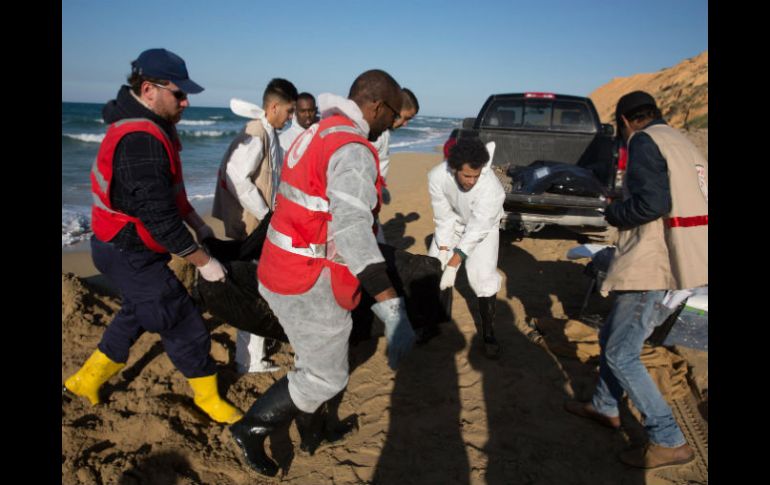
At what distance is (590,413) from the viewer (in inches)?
121

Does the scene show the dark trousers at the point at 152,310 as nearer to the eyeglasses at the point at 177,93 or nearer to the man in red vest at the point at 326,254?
the man in red vest at the point at 326,254

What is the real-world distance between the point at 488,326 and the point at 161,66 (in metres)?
3.06

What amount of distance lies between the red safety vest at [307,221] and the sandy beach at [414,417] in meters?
1.19

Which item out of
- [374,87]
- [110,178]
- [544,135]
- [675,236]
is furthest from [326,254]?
[544,135]

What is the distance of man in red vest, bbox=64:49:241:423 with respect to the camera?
2270 millimetres

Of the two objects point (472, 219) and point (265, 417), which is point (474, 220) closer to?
point (472, 219)

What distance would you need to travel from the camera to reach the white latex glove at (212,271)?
2.51 meters

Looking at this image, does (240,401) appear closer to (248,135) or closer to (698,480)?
(248,135)

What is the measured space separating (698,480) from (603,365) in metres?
0.78

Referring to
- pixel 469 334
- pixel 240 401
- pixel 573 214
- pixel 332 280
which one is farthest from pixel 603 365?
pixel 573 214

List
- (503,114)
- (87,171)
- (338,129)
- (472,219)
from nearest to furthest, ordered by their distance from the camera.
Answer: (338,129)
(472,219)
(503,114)
(87,171)

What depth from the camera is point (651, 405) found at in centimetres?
259

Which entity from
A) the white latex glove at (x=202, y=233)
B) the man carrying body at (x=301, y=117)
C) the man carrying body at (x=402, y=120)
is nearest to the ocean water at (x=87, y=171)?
the man carrying body at (x=301, y=117)

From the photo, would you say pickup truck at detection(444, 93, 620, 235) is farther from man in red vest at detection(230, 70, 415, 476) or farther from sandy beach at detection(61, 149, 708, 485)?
man in red vest at detection(230, 70, 415, 476)
